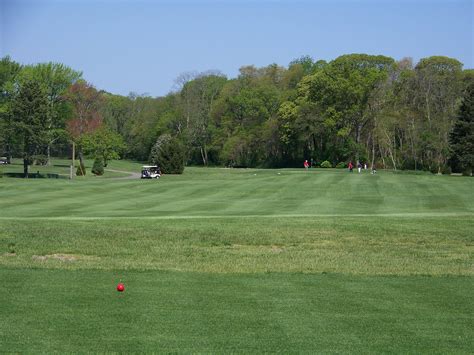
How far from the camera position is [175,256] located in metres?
18.1

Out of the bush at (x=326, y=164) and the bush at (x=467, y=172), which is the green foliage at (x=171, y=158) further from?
the bush at (x=467, y=172)

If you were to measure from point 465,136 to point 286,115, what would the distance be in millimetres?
34529

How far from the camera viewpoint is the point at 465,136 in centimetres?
7550

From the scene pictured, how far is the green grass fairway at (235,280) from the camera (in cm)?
898

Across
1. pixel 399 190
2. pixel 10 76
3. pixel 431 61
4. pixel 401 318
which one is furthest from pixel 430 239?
pixel 10 76

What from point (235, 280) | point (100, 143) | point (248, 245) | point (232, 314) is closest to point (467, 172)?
point (100, 143)

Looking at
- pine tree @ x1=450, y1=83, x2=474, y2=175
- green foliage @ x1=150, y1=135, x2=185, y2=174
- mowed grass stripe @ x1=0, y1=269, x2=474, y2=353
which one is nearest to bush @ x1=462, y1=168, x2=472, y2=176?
pine tree @ x1=450, y1=83, x2=474, y2=175

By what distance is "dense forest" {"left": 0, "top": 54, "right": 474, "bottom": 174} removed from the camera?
80312mm

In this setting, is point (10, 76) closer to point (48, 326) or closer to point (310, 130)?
point (310, 130)

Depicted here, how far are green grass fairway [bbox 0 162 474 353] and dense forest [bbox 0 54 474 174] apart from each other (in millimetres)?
49001

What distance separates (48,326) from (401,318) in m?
5.34

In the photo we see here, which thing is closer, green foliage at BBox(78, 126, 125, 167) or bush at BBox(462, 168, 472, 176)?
bush at BBox(462, 168, 472, 176)

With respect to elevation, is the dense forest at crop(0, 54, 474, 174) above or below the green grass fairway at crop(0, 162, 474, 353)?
above

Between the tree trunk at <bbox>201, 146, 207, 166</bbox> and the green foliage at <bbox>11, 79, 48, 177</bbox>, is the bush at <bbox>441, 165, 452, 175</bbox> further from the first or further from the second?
the tree trunk at <bbox>201, 146, 207, 166</bbox>
